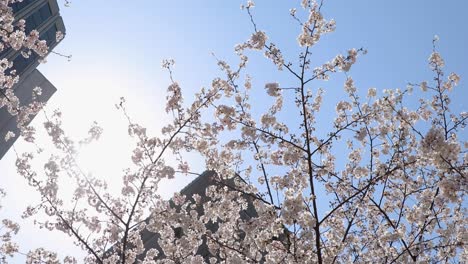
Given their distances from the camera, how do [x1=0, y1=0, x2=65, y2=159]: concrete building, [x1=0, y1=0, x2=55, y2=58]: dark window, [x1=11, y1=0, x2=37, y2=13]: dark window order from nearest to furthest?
[x1=11, y1=0, x2=37, y2=13]: dark window → [x1=0, y1=0, x2=65, y2=159]: concrete building → [x1=0, y1=0, x2=55, y2=58]: dark window

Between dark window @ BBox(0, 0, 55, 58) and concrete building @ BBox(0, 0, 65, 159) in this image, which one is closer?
concrete building @ BBox(0, 0, 65, 159)

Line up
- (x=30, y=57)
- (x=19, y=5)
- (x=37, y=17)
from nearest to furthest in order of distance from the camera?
(x=19, y=5), (x=30, y=57), (x=37, y=17)

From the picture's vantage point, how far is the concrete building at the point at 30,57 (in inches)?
1845

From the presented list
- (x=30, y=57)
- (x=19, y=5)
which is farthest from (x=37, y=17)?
(x=30, y=57)

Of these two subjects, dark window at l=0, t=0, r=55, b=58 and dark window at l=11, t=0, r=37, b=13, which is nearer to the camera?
dark window at l=11, t=0, r=37, b=13

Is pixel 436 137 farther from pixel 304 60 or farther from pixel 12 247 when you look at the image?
pixel 12 247

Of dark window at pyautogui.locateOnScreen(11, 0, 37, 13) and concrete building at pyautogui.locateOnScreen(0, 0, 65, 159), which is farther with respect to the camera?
concrete building at pyautogui.locateOnScreen(0, 0, 65, 159)

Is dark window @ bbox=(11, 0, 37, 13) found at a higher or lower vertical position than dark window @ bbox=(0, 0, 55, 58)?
lower

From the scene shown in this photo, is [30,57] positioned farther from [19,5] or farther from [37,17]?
[19,5]

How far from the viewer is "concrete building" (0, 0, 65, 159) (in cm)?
4688

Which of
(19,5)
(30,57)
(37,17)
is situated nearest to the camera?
→ (19,5)

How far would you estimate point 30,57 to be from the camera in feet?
163

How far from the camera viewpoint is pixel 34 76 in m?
54.1

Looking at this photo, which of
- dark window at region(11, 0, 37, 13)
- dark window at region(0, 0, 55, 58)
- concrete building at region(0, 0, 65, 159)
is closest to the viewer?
dark window at region(11, 0, 37, 13)
